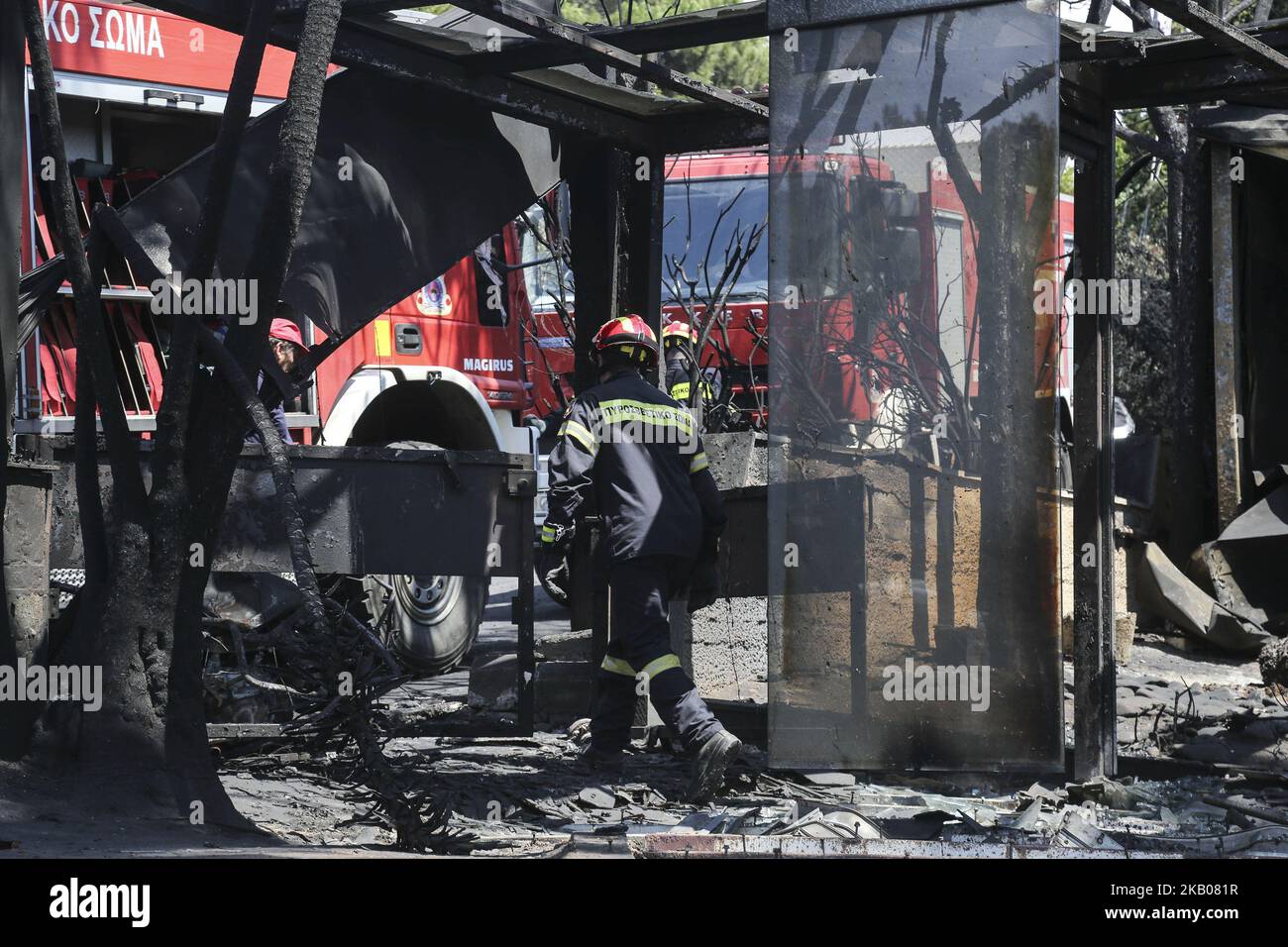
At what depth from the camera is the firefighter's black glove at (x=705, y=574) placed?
6.72m

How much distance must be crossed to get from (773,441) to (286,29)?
99.3 inches

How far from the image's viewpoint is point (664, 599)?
659 cm

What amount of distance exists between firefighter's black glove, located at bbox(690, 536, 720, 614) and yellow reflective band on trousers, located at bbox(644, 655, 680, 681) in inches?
19.5

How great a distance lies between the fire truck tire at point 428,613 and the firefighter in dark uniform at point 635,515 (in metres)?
2.07

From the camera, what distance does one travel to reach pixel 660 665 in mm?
6301

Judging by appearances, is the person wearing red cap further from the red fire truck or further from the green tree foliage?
the green tree foliage

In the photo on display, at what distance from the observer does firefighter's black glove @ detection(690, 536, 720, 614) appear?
6.72m

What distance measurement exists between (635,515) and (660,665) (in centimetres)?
65

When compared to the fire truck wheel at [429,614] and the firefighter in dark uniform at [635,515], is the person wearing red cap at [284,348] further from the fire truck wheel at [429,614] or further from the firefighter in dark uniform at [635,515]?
the firefighter in dark uniform at [635,515]

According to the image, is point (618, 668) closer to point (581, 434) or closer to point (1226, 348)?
point (581, 434)

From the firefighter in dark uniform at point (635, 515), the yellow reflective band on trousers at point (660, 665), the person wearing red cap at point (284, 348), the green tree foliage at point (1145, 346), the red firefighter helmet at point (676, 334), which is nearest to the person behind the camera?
the yellow reflective band on trousers at point (660, 665)

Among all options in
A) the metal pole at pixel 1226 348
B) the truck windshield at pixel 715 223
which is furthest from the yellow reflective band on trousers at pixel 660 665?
the truck windshield at pixel 715 223

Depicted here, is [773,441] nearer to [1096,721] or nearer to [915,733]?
[915,733]
